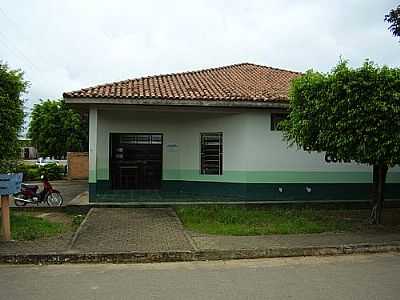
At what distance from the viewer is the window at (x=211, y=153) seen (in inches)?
638

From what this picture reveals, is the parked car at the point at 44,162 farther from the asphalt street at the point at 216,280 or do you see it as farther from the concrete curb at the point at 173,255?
the asphalt street at the point at 216,280

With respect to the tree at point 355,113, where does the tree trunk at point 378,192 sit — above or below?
below

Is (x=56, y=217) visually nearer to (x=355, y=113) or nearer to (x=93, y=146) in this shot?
(x=93, y=146)

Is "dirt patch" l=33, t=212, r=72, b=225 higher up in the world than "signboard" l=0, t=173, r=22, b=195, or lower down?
lower down

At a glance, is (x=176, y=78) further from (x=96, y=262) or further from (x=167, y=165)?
(x=96, y=262)

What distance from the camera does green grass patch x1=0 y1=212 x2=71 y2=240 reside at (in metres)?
9.76

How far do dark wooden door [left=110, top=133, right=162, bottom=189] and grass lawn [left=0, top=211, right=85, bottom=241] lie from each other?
4065 mm

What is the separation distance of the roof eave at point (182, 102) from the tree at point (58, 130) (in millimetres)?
20991

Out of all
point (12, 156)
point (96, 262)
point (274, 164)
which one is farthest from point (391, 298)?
point (274, 164)

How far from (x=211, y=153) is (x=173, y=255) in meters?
8.33

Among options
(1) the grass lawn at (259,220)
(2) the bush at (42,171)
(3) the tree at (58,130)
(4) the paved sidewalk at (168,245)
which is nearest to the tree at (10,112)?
(4) the paved sidewalk at (168,245)

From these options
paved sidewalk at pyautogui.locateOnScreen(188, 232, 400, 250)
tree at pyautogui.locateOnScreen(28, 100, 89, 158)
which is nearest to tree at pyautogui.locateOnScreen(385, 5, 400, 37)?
paved sidewalk at pyautogui.locateOnScreen(188, 232, 400, 250)

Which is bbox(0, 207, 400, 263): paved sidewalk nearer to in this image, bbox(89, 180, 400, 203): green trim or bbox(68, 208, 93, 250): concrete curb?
bbox(68, 208, 93, 250): concrete curb

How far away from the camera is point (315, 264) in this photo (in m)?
8.05
